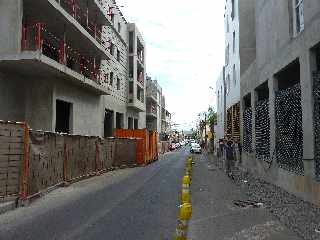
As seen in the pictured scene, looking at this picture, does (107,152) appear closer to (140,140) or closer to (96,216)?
(140,140)

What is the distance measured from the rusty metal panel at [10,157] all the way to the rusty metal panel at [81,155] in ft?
16.9

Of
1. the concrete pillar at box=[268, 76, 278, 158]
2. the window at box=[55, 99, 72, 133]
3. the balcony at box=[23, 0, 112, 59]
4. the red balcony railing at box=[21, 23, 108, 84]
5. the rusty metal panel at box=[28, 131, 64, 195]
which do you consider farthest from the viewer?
the window at box=[55, 99, 72, 133]

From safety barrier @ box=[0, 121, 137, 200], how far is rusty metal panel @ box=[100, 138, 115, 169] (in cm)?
156

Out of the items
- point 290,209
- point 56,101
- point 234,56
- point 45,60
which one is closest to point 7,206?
point 290,209

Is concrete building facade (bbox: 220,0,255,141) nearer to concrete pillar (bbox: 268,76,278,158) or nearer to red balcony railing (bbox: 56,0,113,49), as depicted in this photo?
red balcony railing (bbox: 56,0,113,49)

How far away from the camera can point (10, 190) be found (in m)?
10.9

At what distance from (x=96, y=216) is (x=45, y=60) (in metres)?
10.9

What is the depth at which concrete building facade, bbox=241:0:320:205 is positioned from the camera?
11.9 meters

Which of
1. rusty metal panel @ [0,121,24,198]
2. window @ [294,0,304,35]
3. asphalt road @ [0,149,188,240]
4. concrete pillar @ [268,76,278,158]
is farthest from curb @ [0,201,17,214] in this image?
concrete pillar @ [268,76,278,158]

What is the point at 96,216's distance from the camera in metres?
9.72

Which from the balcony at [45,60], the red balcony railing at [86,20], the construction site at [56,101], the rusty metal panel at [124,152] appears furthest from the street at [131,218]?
the red balcony railing at [86,20]

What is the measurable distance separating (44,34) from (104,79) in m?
9.89

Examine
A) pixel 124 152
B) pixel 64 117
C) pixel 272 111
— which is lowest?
pixel 124 152

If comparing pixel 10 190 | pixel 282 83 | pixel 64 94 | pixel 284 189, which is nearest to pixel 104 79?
pixel 64 94
